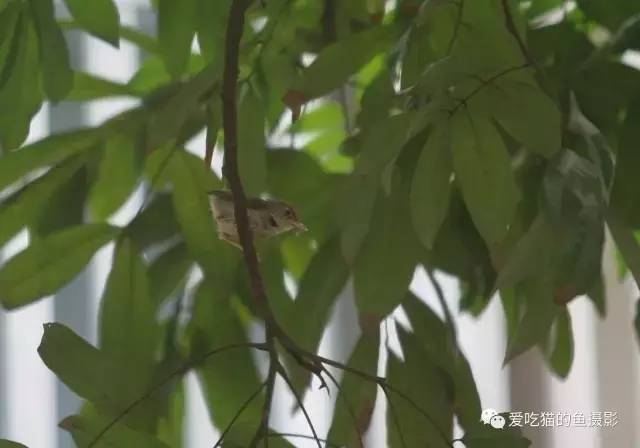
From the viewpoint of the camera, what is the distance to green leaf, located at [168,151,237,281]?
1.34 ft

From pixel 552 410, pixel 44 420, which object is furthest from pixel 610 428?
pixel 44 420

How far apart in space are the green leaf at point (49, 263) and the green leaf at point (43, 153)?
0.05 meters

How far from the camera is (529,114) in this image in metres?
0.35

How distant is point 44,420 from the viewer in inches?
25.3

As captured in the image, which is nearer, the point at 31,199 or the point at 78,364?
the point at 78,364

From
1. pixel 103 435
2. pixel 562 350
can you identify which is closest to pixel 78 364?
pixel 103 435

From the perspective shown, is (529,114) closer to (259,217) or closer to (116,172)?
(259,217)

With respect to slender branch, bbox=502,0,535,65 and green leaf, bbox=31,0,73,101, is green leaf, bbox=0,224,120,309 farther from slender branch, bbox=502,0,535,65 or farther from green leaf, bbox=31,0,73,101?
slender branch, bbox=502,0,535,65

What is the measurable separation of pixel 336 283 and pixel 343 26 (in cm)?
14

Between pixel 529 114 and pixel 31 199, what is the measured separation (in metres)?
0.25

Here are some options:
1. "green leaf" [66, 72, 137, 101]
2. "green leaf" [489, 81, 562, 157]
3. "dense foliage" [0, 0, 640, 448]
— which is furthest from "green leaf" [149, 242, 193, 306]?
"green leaf" [489, 81, 562, 157]

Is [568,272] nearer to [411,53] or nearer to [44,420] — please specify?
[411,53]

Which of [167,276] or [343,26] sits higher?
[343,26]

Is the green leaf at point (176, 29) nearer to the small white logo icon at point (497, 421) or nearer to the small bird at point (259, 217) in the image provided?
the small bird at point (259, 217)
